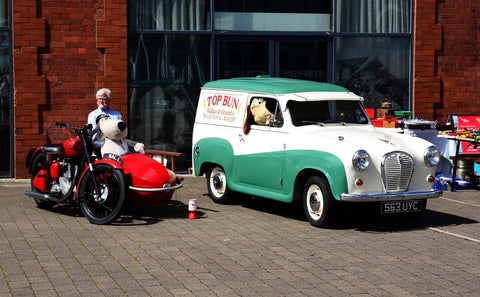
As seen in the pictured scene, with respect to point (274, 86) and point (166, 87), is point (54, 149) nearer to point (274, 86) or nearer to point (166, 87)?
point (274, 86)

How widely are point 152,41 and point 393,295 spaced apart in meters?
8.95

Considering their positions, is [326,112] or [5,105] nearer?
[326,112]

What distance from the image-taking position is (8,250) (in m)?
8.54

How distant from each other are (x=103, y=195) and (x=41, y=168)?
170cm

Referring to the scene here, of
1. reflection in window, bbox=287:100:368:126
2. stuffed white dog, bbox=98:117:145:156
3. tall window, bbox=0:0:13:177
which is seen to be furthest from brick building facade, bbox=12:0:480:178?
reflection in window, bbox=287:100:368:126

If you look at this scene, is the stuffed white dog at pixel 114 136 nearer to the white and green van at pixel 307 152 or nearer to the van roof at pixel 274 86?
the white and green van at pixel 307 152

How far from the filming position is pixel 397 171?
32.8 ft

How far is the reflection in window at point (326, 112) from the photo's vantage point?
11.0 metres

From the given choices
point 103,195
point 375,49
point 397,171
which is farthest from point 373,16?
point 103,195

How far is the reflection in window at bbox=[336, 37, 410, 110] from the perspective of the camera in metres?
15.7

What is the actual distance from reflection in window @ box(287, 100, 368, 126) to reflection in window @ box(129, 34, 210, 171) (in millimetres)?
4297

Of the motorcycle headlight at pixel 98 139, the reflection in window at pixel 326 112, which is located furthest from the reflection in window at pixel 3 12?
the reflection in window at pixel 326 112

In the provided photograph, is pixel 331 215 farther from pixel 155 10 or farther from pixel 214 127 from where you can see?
pixel 155 10

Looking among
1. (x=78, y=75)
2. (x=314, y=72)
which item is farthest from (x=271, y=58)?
(x=78, y=75)
